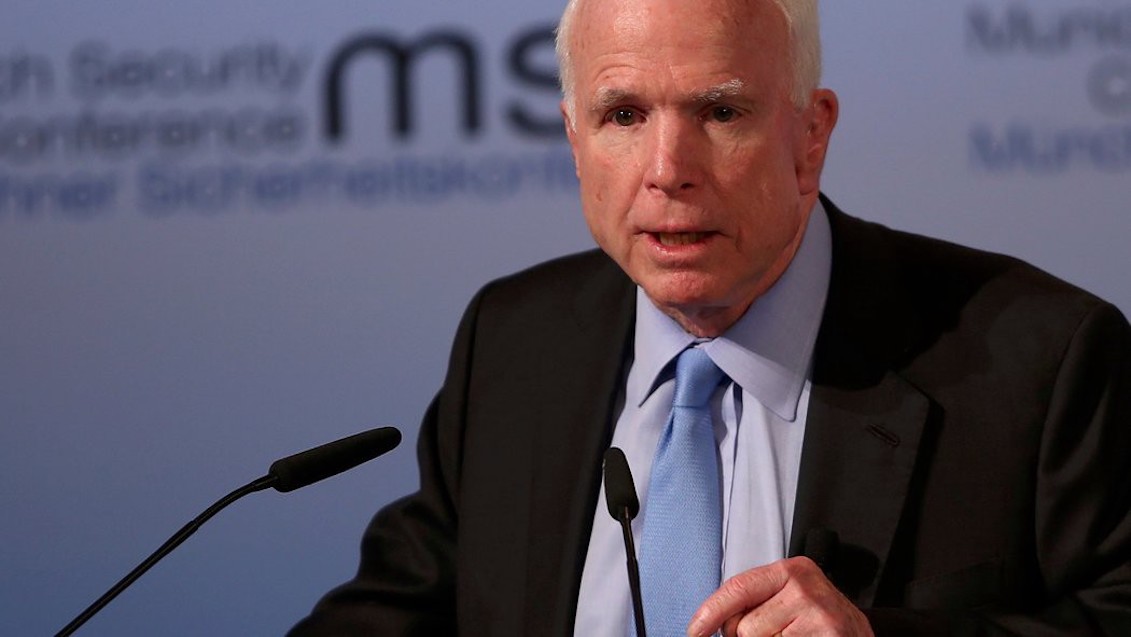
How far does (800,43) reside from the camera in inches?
83.0

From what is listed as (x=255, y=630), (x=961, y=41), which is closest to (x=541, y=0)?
(x=961, y=41)

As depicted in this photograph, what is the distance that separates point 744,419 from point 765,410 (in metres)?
0.03

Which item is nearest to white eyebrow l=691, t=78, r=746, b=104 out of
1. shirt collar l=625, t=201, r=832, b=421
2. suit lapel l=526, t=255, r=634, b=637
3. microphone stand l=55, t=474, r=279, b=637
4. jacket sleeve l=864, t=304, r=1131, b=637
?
shirt collar l=625, t=201, r=832, b=421

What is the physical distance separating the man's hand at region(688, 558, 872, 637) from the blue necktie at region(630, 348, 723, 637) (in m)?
0.30

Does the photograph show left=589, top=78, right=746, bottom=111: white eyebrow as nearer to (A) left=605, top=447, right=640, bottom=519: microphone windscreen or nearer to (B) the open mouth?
(B) the open mouth

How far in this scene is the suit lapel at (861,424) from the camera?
2.05m

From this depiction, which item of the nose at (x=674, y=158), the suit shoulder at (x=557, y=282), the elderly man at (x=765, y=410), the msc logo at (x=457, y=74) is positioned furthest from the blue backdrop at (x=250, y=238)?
the nose at (x=674, y=158)

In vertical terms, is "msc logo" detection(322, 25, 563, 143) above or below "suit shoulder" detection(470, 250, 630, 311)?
above

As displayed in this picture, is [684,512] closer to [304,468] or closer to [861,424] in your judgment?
[861,424]

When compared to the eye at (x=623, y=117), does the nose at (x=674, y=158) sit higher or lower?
lower

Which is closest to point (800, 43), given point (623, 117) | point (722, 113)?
point (722, 113)

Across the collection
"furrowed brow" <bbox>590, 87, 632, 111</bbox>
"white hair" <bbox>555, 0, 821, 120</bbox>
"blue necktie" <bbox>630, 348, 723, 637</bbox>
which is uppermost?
"white hair" <bbox>555, 0, 821, 120</bbox>

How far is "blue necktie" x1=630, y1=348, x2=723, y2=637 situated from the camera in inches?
81.9

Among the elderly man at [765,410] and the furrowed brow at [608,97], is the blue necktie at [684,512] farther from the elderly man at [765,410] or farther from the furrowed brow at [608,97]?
the furrowed brow at [608,97]
